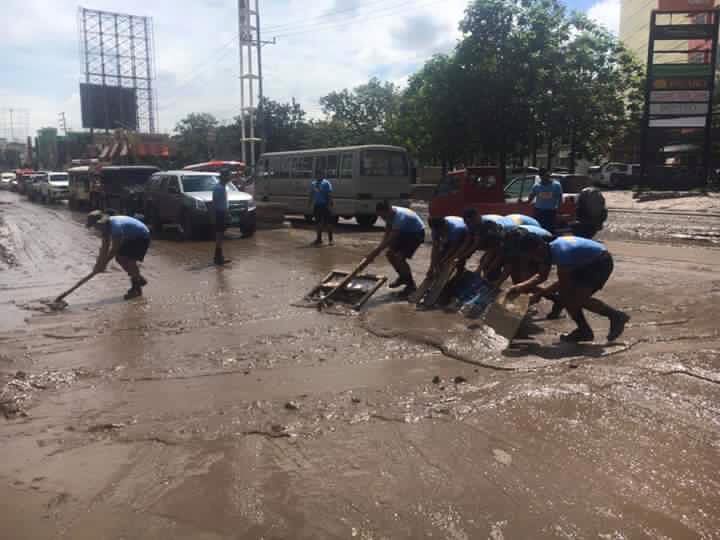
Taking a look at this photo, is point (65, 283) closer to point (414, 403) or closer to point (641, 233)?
point (414, 403)

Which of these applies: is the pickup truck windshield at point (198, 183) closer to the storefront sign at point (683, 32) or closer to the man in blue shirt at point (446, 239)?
the man in blue shirt at point (446, 239)

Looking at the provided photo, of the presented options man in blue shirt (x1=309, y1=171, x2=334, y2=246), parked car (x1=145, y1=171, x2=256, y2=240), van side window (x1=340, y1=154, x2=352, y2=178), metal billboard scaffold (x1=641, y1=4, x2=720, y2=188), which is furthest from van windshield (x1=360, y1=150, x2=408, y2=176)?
metal billboard scaffold (x1=641, y1=4, x2=720, y2=188)

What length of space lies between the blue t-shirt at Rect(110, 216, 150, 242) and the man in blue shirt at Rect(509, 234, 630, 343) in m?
5.25

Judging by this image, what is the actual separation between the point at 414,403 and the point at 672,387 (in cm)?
188

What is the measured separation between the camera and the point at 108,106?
190 ft

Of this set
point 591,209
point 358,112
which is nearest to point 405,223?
point 591,209

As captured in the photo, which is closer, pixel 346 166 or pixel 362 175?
pixel 362 175

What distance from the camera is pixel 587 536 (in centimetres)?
292

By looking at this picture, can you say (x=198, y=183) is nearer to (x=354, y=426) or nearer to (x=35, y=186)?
(x=354, y=426)

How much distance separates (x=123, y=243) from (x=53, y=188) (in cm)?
2508

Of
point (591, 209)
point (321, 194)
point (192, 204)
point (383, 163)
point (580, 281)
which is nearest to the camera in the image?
point (580, 281)

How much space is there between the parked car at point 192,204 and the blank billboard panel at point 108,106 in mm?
42450

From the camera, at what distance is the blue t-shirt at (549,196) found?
10.9 metres

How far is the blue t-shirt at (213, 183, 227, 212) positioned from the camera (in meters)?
12.1
